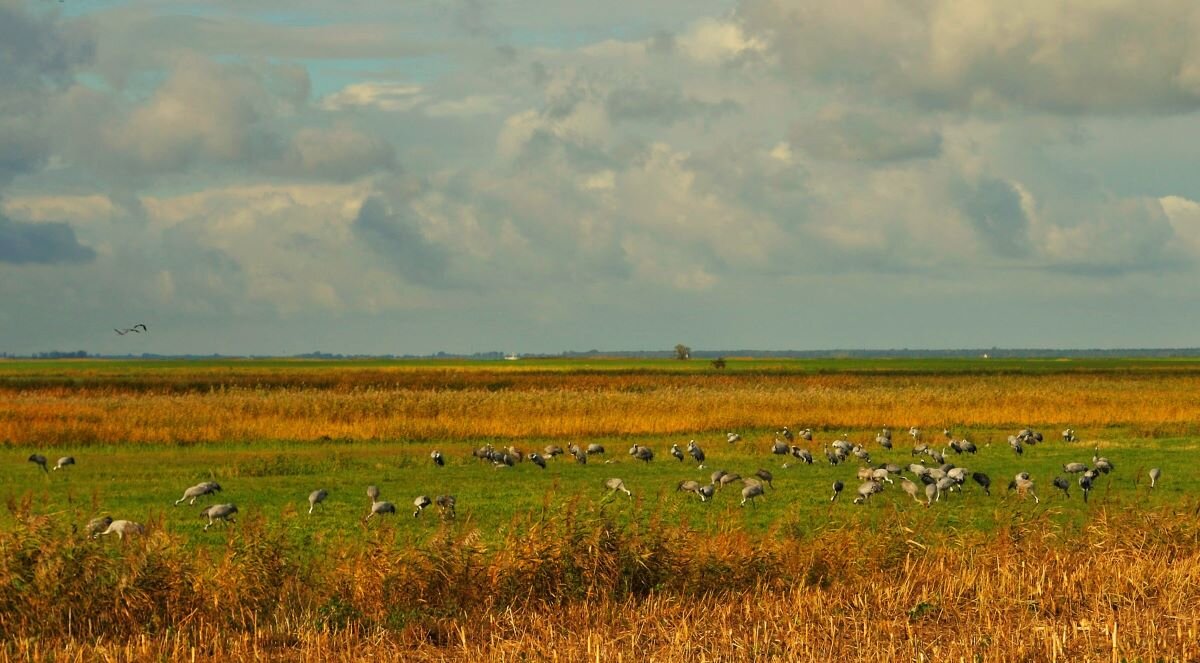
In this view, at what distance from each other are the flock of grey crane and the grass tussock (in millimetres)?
2080

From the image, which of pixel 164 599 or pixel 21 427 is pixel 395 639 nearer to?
pixel 164 599

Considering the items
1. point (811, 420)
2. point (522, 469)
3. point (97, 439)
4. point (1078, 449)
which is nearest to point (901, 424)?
point (811, 420)

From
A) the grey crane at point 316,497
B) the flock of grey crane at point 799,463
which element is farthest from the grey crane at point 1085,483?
the grey crane at point 316,497

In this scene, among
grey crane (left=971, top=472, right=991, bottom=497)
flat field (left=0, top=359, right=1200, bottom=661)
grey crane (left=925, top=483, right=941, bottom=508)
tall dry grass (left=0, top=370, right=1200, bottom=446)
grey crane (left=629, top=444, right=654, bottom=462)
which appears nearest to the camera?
flat field (left=0, top=359, right=1200, bottom=661)

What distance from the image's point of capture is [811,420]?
51469 millimetres

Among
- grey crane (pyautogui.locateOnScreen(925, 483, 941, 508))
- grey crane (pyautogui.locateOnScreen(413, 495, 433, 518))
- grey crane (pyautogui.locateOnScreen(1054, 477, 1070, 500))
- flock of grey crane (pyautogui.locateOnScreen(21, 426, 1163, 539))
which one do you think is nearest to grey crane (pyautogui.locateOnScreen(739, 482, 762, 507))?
flock of grey crane (pyautogui.locateOnScreen(21, 426, 1163, 539))

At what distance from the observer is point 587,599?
45.0 ft

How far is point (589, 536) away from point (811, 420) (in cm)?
3832

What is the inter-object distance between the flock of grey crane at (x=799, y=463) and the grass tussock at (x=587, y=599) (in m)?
2.08

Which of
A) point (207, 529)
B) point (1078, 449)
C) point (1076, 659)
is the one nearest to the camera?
point (1076, 659)

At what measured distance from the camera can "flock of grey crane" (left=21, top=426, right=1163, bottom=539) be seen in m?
21.8

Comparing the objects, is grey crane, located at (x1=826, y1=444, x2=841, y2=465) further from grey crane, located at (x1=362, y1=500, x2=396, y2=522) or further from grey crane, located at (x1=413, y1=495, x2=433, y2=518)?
grey crane, located at (x1=362, y1=500, x2=396, y2=522)

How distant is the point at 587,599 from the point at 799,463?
70.6 ft

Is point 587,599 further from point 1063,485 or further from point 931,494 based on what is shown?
point 1063,485
